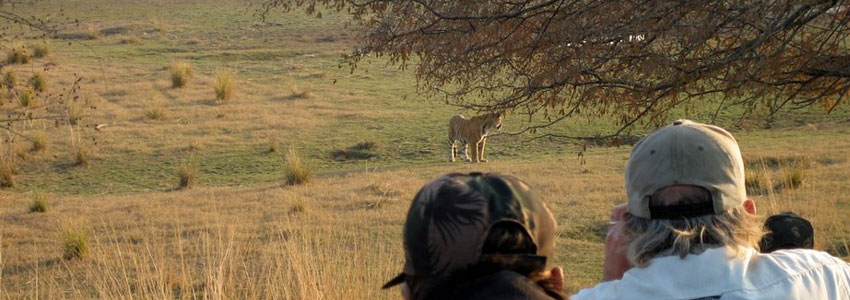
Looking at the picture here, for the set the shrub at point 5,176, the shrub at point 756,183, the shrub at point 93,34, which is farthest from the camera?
the shrub at point 93,34

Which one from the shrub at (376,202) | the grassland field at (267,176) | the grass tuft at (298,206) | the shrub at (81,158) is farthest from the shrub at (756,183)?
the shrub at (81,158)

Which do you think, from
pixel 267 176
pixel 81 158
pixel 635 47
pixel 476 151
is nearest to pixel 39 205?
pixel 267 176

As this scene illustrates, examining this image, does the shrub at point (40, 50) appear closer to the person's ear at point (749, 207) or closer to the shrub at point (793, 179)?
the shrub at point (793, 179)

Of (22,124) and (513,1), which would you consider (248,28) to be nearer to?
(22,124)

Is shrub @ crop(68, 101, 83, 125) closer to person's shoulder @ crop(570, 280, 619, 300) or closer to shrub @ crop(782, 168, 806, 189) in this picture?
shrub @ crop(782, 168, 806, 189)

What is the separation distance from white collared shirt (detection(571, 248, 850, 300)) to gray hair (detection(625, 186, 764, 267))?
0.02m

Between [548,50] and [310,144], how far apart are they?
11.5 meters

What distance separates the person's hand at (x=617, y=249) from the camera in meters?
2.49

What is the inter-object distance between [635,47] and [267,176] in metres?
10.0

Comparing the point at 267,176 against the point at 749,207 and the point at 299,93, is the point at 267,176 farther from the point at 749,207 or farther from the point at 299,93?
the point at 749,207

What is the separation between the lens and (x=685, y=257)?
7.48 feet

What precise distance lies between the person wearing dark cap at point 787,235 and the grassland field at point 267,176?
2514 millimetres

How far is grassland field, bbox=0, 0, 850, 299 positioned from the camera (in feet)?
22.4

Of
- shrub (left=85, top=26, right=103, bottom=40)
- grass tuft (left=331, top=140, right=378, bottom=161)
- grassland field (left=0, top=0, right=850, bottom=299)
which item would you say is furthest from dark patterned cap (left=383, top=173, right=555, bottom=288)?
shrub (left=85, top=26, right=103, bottom=40)
